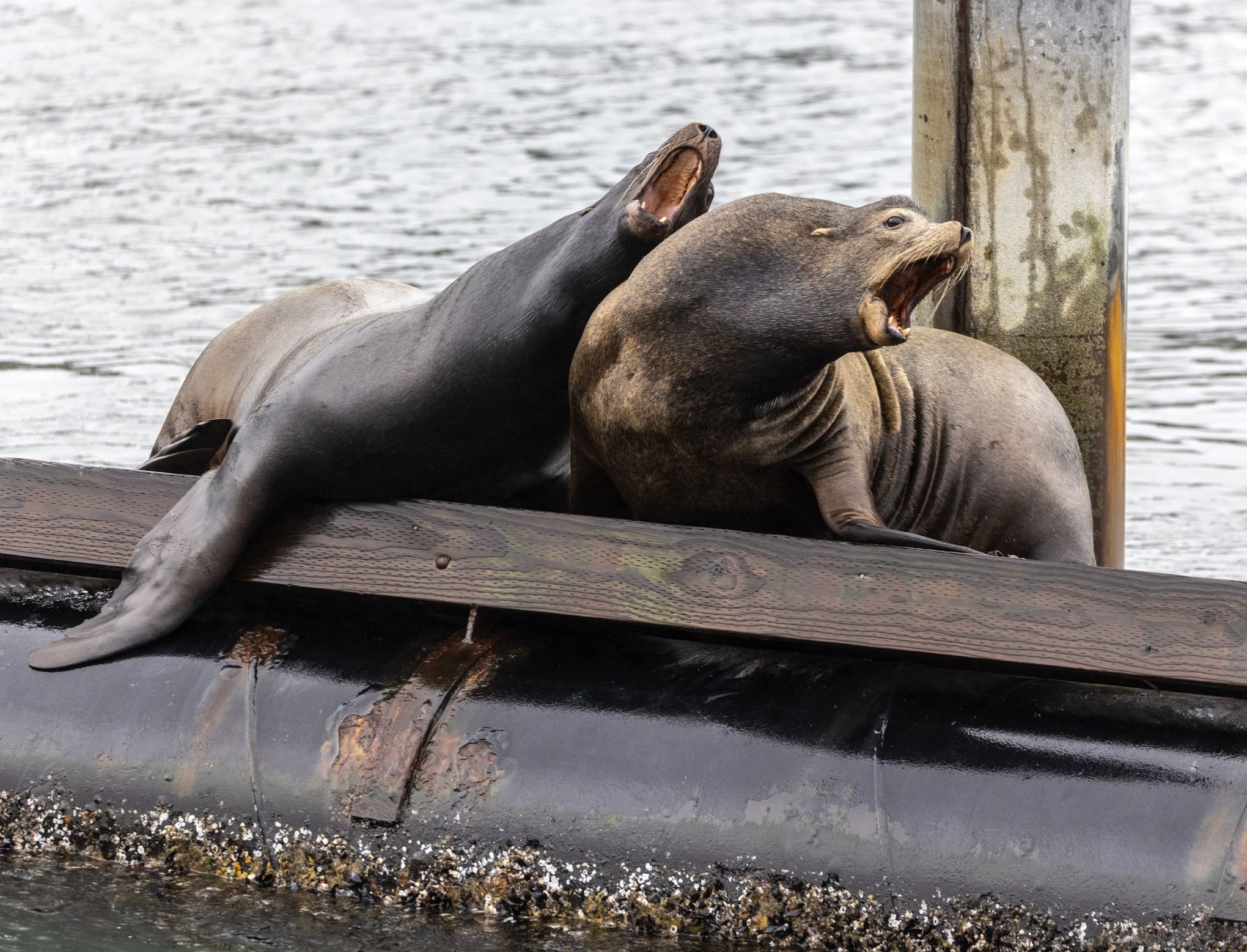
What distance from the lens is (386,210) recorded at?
1538 centimetres

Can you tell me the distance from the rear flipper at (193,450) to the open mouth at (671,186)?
63.8 inches

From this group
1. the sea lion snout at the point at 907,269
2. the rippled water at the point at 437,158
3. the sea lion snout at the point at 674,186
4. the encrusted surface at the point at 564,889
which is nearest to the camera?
the encrusted surface at the point at 564,889

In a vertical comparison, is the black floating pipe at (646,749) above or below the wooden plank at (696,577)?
below

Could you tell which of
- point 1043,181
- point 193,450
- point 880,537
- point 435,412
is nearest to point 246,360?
point 193,450

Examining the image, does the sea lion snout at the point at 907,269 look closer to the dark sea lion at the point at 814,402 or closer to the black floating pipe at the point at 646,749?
the dark sea lion at the point at 814,402

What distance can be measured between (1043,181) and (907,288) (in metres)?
1.55

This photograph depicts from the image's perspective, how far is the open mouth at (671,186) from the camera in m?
4.05

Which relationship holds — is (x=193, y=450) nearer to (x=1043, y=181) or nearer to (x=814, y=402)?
(x=814, y=402)

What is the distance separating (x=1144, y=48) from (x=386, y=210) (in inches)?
501

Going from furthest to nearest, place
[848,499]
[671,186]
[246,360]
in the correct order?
[246,360] < [671,186] < [848,499]

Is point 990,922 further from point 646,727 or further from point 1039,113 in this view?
point 1039,113

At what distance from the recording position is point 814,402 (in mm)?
4016

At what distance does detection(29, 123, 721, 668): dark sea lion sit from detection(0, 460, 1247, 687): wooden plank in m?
0.10

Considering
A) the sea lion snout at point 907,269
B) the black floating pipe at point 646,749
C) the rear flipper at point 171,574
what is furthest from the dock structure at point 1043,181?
the rear flipper at point 171,574
